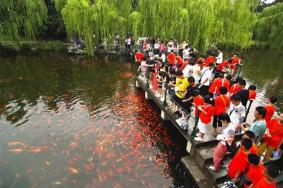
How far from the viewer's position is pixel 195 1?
20156mm

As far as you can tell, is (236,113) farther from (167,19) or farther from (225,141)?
(167,19)

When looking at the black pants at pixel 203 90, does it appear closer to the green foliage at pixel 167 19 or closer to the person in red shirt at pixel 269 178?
the person in red shirt at pixel 269 178

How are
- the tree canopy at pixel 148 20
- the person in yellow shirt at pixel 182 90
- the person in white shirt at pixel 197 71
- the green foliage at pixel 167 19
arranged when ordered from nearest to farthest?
the person in yellow shirt at pixel 182 90 < the person in white shirt at pixel 197 71 < the green foliage at pixel 167 19 < the tree canopy at pixel 148 20

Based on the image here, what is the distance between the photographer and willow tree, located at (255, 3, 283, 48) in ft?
73.5

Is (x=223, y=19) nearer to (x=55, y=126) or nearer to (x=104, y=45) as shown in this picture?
(x=104, y=45)

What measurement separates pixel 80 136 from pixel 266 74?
18542mm

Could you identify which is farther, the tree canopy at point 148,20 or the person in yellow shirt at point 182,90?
the tree canopy at point 148,20

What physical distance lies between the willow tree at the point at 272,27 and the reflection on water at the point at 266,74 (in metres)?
2.53

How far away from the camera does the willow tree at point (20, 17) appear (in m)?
20.3

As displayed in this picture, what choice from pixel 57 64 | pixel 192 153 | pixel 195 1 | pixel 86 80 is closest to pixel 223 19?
pixel 195 1

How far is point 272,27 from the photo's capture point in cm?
2327

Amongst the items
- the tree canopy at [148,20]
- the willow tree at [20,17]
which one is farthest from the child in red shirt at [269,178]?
the willow tree at [20,17]

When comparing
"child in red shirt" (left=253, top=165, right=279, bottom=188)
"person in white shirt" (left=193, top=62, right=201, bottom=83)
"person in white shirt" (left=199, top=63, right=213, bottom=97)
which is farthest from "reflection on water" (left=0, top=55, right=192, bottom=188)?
"child in red shirt" (left=253, top=165, right=279, bottom=188)

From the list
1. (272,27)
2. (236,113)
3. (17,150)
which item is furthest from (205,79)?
(272,27)
